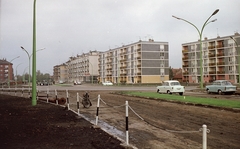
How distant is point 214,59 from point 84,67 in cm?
6941

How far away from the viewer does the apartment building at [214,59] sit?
228 ft

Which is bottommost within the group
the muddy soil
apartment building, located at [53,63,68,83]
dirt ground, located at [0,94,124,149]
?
the muddy soil

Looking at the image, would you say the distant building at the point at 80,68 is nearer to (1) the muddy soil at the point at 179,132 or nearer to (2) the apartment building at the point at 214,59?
(2) the apartment building at the point at 214,59

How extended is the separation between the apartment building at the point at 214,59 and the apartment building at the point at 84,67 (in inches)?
1818

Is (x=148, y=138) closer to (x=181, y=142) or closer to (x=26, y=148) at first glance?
(x=181, y=142)

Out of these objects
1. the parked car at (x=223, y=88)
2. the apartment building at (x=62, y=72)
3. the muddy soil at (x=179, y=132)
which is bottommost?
the muddy soil at (x=179, y=132)

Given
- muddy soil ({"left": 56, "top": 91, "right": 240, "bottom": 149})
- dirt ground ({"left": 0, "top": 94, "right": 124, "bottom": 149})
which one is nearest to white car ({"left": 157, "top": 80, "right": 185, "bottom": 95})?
muddy soil ({"left": 56, "top": 91, "right": 240, "bottom": 149})

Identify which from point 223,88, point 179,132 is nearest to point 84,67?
point 223,88

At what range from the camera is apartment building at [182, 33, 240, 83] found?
69.4 metres

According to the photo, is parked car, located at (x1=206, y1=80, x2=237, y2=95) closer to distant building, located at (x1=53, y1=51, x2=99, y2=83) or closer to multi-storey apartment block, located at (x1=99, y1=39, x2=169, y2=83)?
multi-storey apartment block, located at (x1=99, y1=39, x2=169, y2=83)

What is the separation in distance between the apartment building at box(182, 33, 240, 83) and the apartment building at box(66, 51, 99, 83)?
46.2 metres

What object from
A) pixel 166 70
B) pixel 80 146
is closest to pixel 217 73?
pixel 166 70

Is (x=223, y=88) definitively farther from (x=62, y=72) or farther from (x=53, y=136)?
(x=62, y=72)

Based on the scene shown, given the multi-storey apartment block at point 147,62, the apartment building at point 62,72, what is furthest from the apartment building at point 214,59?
the apartment building at point 62,72
